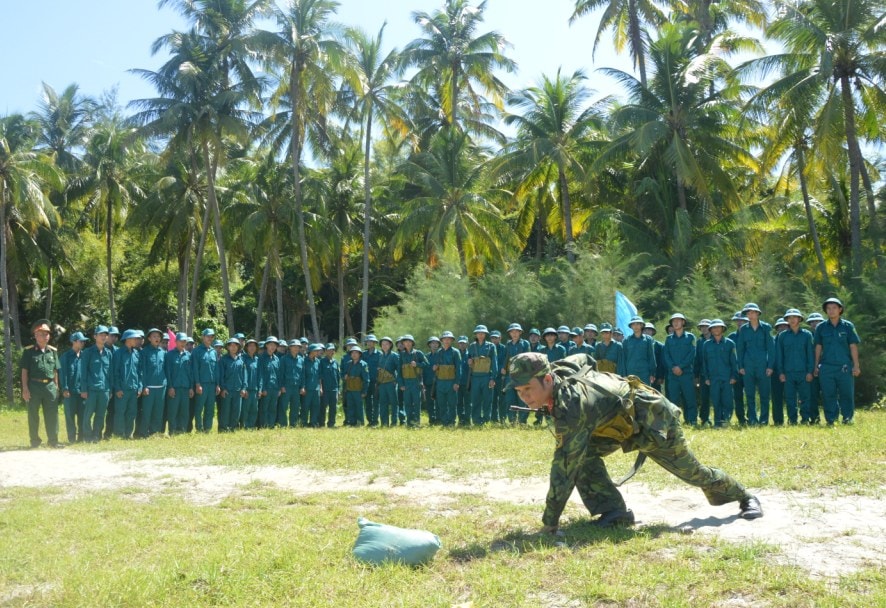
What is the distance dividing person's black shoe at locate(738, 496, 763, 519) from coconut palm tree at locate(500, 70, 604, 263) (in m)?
20.6

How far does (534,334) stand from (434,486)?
7703 mm

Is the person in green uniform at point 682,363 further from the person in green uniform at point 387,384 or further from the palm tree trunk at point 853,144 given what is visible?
the palm tree trunk at point 853,144

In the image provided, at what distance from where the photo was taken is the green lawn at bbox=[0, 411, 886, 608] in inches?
178

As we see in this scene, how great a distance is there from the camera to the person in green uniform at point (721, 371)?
1286 cm

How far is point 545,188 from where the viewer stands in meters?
29.0

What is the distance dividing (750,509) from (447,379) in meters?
9.69

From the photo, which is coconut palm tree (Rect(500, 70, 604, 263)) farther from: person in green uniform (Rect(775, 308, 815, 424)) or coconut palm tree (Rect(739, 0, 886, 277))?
person in green uniform (Rect(775, 308, 815, 424))

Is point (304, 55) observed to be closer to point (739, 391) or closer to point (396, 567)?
point (739, 391)

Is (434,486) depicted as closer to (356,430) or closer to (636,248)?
(356,430)

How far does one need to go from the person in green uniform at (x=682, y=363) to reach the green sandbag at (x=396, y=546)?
8738 millimetres

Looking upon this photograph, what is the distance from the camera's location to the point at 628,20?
1163 inches

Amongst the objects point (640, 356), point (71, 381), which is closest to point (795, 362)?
point (640, 356)

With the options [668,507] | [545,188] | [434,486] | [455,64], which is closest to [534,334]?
[434,486]

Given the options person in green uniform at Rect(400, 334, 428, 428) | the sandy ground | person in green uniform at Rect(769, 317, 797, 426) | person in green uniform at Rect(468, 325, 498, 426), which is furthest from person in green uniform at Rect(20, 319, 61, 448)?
person in green uniform at Rect(769, 317, 797, 426)
